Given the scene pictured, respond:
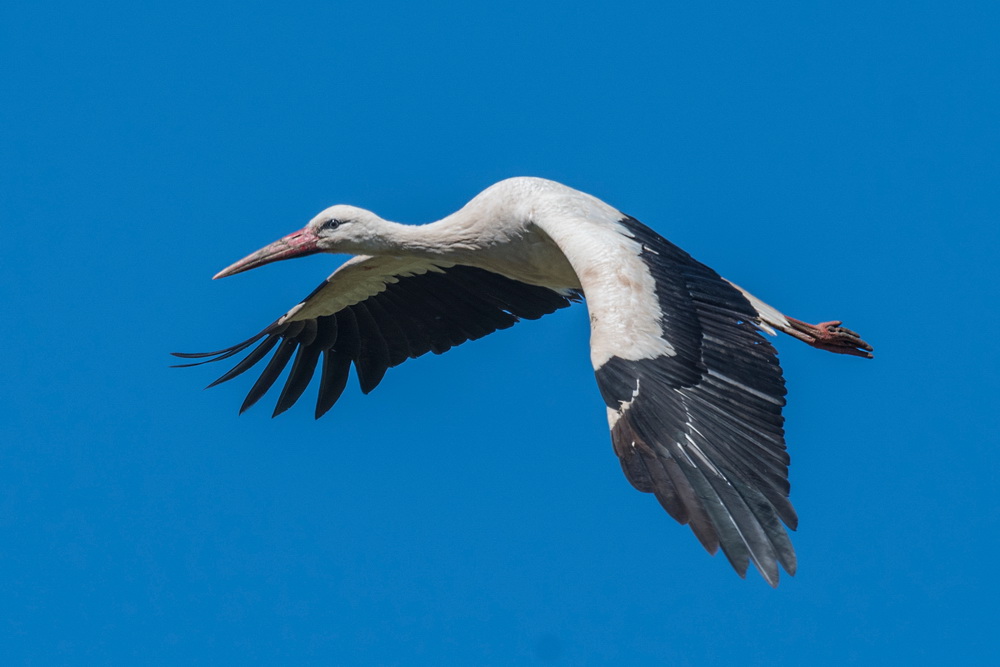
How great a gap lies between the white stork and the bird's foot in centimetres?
1

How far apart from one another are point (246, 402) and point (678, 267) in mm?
3160

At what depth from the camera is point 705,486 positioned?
254 inches

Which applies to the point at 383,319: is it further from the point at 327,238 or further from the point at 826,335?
the point at 826,335

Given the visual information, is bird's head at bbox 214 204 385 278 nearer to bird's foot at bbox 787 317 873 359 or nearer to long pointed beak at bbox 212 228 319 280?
long pointed beak at bbox 212 228 319 280

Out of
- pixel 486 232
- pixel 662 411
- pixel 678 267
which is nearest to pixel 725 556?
pixel 662 411

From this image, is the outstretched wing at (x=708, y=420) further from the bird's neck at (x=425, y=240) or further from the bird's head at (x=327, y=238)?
the bird's head at (x=327, y=238)

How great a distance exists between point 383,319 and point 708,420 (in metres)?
3.48

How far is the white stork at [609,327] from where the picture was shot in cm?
648

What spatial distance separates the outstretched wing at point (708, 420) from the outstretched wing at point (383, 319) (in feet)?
6.72

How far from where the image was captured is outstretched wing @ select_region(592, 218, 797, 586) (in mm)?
6332

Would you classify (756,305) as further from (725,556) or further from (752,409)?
(725,556)

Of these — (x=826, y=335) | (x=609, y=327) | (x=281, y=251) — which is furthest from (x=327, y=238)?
(x=826, y=335)

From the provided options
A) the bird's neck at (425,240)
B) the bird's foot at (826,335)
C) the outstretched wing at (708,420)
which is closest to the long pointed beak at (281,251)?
the bird's neck at (425,240)

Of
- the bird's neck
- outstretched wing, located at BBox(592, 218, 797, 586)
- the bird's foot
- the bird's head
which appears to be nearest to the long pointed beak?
the bird's head
